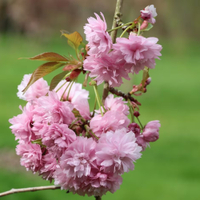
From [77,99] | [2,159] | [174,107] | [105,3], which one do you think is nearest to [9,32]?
[105,3]

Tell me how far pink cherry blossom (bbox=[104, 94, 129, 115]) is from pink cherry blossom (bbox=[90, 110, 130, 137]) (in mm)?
19

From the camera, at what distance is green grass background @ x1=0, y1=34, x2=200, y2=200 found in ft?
10.9

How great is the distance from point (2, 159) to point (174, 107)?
4118mm

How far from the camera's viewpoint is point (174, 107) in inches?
279

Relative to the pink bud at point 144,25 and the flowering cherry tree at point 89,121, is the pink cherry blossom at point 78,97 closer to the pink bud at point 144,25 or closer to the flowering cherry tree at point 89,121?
the flowering cherry tree at point 89,121

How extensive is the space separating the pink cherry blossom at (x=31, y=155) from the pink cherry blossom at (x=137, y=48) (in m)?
0.25

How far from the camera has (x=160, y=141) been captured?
16.7 feet

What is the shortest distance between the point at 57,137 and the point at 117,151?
11cm

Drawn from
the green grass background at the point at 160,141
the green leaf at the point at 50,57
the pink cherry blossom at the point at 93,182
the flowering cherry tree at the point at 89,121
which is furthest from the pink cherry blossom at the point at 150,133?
the green grass background at the point at 160,141

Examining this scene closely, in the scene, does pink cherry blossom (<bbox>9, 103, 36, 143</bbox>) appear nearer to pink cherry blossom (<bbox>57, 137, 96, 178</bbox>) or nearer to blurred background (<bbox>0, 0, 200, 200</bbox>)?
pink cherry blossom (<bbox>57, 137, 96, 178</bbox>)

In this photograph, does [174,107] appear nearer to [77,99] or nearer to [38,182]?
[38,182]

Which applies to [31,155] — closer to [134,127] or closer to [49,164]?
[49,164]

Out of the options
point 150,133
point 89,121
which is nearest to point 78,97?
point 89,121

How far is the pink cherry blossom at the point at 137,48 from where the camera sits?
59 centimetres
